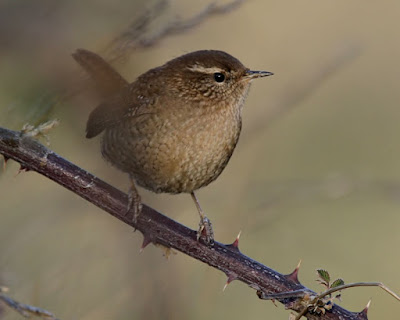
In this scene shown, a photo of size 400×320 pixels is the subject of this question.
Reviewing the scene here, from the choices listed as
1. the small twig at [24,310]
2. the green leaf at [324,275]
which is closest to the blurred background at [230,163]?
the small twig at [24,310]

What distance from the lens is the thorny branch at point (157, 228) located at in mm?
2791

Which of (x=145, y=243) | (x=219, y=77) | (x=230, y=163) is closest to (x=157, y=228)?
(x=145, y=243)

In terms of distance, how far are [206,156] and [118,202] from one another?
33.3 inches

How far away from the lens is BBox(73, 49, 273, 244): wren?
3730 mm

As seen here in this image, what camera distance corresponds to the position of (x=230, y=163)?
5320mm

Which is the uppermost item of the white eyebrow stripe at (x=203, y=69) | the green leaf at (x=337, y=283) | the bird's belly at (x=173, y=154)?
the white eyebrow stripe at (x=203, y=69)

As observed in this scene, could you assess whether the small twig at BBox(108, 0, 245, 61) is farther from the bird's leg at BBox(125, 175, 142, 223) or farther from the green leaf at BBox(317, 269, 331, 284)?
the green leaf at BBox(317, 269, 331, 284)

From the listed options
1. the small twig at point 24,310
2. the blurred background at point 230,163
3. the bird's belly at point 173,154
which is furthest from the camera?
the bird's belly at point 173,154

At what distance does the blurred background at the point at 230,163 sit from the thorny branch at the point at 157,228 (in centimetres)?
14

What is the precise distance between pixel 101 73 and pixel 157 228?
1.22 m

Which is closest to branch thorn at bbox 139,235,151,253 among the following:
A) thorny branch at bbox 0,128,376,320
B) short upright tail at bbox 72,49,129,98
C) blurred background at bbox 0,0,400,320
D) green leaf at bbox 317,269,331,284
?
thorny branch at bbox 0,128,376,320

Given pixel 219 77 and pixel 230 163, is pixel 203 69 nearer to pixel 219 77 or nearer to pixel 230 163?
pixel 219 77

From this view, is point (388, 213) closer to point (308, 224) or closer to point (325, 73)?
point (308, 224)

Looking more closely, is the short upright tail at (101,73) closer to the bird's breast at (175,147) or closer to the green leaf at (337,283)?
the bird's breast at (175,147)
